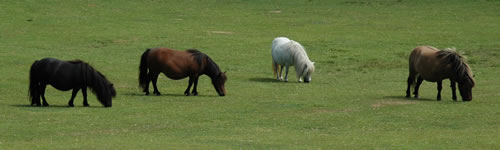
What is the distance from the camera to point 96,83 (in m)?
22.1

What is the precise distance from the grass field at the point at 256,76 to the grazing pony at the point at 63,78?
1.74 feet

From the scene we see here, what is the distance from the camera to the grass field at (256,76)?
1816 cm

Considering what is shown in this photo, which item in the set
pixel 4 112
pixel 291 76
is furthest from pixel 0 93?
pixel 291 76

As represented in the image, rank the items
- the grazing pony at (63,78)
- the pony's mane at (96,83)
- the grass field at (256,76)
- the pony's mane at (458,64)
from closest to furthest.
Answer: the grass field at (256,76)
the grazing pony at (63,78)
the pony's mane at (96,83)
the pony's mane at (458,64)

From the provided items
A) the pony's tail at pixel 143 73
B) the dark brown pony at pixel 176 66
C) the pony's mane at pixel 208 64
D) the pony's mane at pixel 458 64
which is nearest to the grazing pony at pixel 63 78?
the dark brown pony at pixel 176 66

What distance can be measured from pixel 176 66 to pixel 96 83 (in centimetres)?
440

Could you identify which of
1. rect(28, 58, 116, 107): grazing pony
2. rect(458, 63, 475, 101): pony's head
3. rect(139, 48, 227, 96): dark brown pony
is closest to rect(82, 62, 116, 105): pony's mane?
rect(28, 58, 116, 107): grazing pony

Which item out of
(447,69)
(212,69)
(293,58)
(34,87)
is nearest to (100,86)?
(34,87)

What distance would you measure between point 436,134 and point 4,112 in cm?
1018

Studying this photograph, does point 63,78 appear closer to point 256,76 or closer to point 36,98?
point 36,98

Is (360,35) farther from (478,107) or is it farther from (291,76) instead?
(478,107)

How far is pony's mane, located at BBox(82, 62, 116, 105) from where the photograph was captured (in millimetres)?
22031

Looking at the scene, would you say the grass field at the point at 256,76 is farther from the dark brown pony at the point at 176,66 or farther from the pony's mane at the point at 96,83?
the dark brown pony at the point at 176,66

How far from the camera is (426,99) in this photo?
26.2 m
